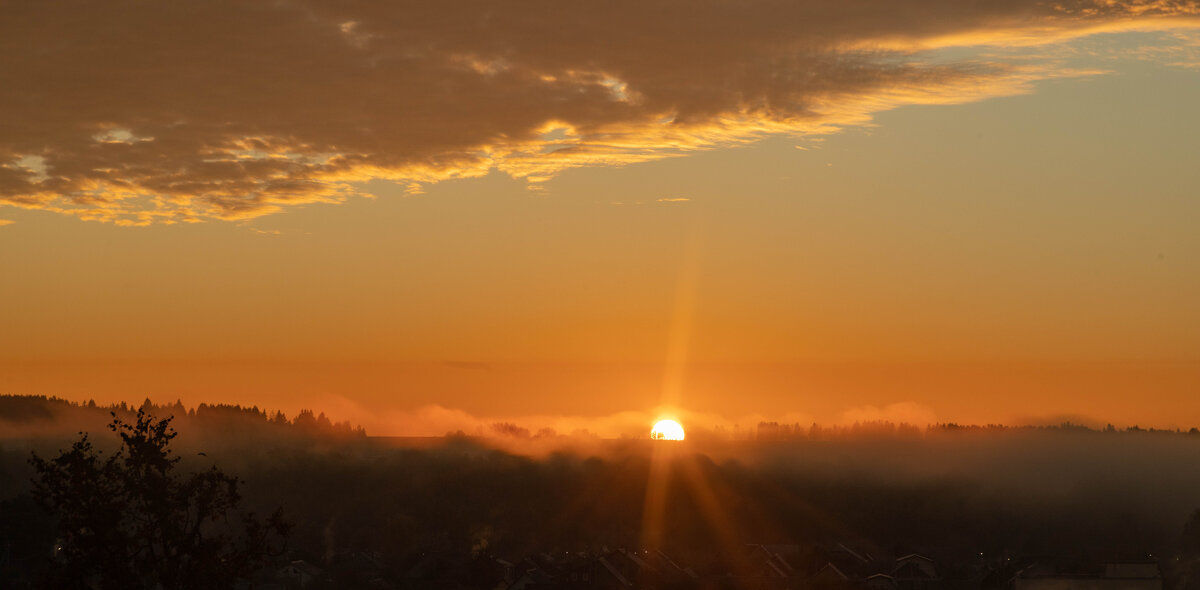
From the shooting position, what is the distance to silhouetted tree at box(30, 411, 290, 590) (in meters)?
30.2

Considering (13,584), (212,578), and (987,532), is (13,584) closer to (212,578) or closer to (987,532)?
(212,578)

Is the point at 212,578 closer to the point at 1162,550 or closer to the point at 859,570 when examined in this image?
the point at 859,570

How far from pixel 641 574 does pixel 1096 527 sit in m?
91.9

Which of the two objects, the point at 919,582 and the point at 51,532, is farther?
the point at 919,582

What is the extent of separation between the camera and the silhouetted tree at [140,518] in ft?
99.1

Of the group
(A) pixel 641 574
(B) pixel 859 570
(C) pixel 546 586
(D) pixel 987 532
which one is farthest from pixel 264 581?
(D) pixel 987 532

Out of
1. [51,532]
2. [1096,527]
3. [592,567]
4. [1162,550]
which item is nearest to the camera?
[51,532]

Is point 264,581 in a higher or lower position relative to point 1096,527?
lower

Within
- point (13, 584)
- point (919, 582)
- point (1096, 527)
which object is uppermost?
point (1096, 527)

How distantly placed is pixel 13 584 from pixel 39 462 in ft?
238

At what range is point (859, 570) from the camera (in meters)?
130

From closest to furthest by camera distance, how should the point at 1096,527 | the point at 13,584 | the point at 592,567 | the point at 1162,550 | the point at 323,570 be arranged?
1. the point at 13,584
2. the point at 592,567
3. the point at 323,570
4. the point at 1162,550
5. the point at 1096,527

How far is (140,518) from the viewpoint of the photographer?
3194cm

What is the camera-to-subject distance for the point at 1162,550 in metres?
150
